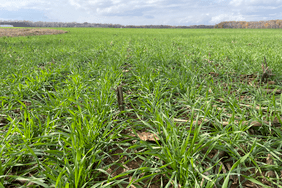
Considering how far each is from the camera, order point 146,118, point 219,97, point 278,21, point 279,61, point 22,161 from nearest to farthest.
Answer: point 22,161
point 146,118
point 219,97
point 279,61
point 278,21

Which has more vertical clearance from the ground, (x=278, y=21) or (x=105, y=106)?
(x=278, y=21)

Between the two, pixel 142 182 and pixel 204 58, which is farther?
pixel 204 58

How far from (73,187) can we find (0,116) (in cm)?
185

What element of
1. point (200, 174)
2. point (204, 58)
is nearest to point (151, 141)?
point (200, 174)

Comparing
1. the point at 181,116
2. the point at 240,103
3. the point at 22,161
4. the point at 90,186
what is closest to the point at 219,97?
the point at 240,103

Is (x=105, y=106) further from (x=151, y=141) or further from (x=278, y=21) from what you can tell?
(x=278, y=21)

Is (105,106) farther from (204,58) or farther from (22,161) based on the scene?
(204,58)

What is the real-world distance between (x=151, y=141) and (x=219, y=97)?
4.46ft

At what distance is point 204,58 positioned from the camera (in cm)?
421

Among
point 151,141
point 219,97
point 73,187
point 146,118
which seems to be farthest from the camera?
point 219,97

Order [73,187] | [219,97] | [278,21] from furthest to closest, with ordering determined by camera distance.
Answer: [278,21] → [219,97] → [73,187]

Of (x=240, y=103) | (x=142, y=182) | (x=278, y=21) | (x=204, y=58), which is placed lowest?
(x=142, y=182)

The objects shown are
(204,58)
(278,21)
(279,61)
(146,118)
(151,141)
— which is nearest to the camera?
(151,141)

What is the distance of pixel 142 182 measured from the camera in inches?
49.5
